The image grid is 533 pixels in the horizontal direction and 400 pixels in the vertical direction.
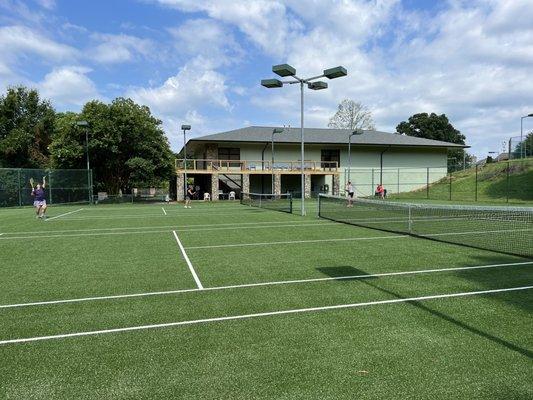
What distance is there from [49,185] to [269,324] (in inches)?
1261

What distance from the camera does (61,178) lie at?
3466 centimetres

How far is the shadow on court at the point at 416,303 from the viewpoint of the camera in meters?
4.63

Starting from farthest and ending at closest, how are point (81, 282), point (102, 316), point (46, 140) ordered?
point (46, 140) < point (81, 282) < point (102, 316)

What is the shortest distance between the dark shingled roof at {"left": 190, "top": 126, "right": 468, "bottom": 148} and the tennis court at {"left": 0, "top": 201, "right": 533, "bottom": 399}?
33669 millimetres

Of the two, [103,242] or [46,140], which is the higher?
[46,140]

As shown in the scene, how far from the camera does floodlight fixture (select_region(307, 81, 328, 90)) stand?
20.7 meters

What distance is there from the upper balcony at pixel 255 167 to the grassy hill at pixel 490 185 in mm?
8230

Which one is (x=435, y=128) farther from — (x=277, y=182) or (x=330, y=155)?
(x=277, y=182)

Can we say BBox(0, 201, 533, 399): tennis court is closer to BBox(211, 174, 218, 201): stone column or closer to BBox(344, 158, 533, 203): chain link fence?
BBox(211, 174, 218, 201): stone column

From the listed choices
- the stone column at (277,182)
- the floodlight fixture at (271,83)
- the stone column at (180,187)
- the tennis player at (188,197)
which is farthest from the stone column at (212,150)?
the floodlight fixture at (271,83)

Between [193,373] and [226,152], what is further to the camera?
[226,152]

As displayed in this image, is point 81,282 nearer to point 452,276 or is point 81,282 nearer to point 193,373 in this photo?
point 193,373

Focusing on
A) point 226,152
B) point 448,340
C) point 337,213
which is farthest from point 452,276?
point 226,152

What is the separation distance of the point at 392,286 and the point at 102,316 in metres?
4.32
